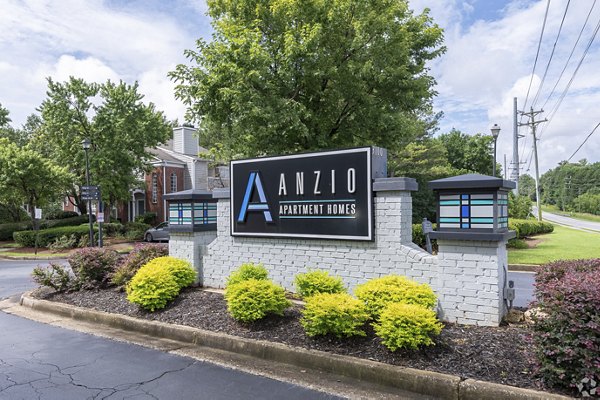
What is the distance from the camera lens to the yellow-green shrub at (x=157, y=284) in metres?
7.10

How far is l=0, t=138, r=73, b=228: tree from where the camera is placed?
25.2 meters

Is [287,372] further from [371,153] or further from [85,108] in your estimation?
[85,108]

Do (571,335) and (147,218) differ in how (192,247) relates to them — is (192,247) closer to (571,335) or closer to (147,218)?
(571,335)

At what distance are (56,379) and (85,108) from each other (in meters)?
27.1

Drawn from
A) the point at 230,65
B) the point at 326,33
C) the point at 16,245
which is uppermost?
the point at 326,33

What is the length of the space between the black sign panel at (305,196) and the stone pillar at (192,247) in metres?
0.95

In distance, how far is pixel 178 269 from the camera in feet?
25.8

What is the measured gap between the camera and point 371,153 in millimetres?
6648

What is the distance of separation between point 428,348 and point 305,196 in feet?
11.5

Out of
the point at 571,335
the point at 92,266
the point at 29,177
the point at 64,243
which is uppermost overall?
the point at 29,177

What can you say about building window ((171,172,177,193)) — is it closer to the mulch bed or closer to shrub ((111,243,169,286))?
shrub ((111,243,169,286))

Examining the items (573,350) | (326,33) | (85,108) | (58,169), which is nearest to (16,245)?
(58,169)

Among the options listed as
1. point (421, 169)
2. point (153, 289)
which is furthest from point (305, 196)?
point (421, 169)

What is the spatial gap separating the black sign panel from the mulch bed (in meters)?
1.51
